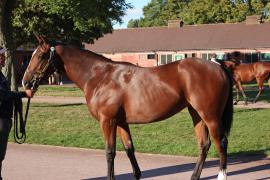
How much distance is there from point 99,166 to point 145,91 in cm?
220

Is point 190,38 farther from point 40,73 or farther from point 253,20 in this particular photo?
point 40,73

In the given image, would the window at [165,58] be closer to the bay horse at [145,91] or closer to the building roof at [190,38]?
the building roof at [190,38]

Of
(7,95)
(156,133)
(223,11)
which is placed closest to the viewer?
(7,95)

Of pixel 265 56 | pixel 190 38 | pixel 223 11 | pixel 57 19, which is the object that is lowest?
pixel 265 56

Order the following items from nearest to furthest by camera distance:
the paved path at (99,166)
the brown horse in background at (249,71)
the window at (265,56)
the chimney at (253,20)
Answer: the paved path at (99,166) → the brown horse in background at (249,71) → the window at (265,56) → the chimney at (253,20)

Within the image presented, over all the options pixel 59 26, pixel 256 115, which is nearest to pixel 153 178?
pixel 256 115

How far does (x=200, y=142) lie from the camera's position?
751cm

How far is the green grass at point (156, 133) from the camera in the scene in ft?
33.2

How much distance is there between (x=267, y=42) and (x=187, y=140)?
43858 millimetres

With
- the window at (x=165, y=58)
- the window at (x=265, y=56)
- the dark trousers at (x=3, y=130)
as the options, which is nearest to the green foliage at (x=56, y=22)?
the dark trousers at (x=3, y=130)

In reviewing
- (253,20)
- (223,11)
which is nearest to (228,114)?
(253,20)

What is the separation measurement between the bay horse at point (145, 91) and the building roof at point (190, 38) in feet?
154

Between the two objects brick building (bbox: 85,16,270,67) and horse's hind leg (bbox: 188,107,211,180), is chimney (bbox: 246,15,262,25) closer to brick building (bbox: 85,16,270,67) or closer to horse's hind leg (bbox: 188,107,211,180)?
brick building (bbox: 85,16,270,67)

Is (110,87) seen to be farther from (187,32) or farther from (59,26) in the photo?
(187,32)
